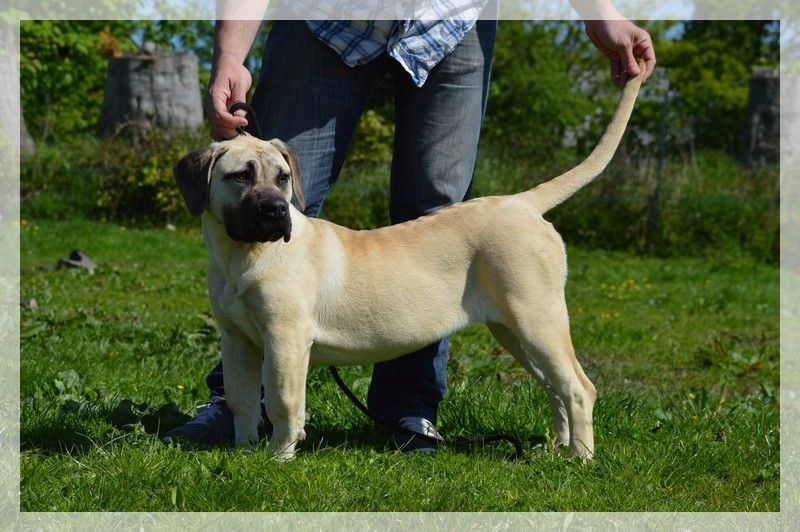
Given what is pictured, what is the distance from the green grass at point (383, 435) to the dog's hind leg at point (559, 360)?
13 centimetres

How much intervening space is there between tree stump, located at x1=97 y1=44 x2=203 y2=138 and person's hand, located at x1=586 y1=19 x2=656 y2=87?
411 inches

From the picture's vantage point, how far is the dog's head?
3385mm

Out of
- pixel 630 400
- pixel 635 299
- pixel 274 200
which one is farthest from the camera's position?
pixel 635 299

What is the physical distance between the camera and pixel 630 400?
4617 millimetres

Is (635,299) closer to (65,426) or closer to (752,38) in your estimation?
(65,426)

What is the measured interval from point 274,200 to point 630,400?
210 cm

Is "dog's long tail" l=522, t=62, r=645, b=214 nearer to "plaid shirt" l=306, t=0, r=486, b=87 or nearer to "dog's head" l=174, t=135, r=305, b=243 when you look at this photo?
"plaid shirt" l=306, t=0, r=486, b=87

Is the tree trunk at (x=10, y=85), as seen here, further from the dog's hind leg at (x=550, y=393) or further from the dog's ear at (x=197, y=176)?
the dog's hind leg at (x=550, y=393)

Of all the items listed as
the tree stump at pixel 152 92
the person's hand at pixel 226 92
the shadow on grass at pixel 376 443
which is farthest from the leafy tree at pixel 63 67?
the person's hand at pixel 226 92

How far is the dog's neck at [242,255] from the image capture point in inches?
137

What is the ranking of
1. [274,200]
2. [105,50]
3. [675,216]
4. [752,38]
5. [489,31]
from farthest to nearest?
1. [752,38]
2. [105,50]
3. [675,216]
4. [489,31]
5. [274,200]

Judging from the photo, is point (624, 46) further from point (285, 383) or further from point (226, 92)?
point (285, 383)

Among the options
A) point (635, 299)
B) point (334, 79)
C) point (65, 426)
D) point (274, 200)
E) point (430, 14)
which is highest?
point (430, 14)

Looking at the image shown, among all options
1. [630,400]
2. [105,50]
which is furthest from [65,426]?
[105,50]
